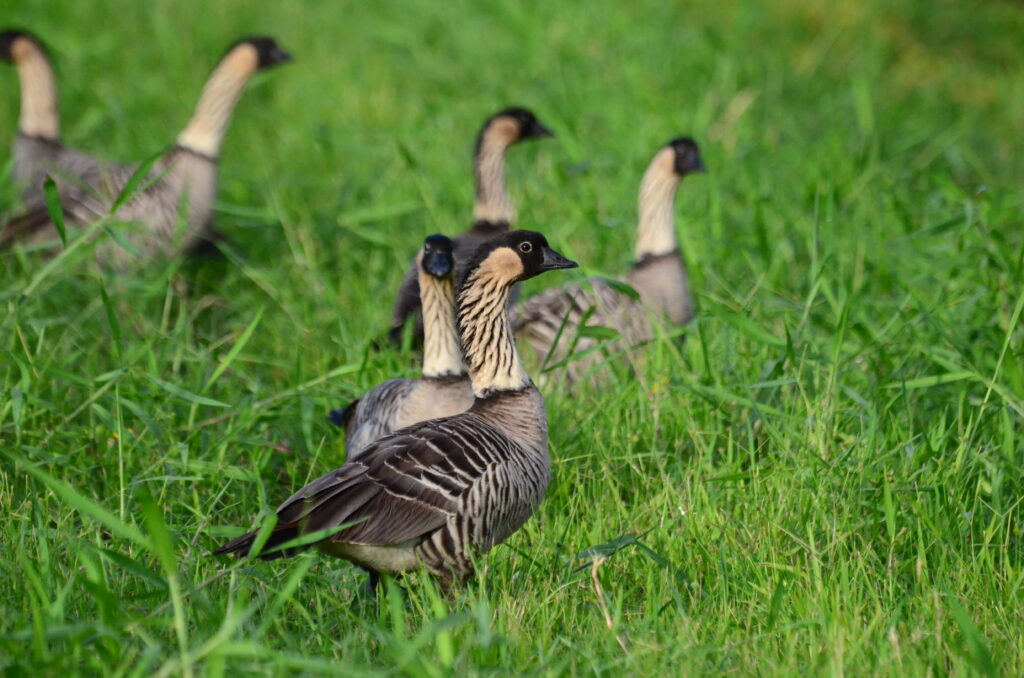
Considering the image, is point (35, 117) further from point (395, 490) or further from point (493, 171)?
point (395, 490)

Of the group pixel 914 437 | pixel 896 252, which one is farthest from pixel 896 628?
pixel 896 252

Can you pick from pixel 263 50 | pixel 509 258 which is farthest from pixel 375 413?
pixel 263 50

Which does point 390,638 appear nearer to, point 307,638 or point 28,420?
point 307,638

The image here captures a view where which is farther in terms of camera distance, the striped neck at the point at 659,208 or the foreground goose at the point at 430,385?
the striped neck at the point at 659,208

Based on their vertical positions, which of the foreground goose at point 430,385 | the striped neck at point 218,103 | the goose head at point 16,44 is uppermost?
the goose head at point 16,44

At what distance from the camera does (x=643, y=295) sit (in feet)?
21.0

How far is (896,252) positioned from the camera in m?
6.03

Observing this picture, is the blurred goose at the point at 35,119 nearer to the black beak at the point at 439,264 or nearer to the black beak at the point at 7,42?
the black beak at the point at 7,42

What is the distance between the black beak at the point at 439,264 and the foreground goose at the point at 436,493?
0.48 meters

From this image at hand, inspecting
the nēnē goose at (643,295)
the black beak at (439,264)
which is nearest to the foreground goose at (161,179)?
the nēnē goose at (643,295)

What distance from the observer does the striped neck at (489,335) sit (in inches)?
175

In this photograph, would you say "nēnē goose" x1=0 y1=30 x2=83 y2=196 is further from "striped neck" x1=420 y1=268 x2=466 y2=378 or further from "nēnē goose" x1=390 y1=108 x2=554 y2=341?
"striped neck" x1=420 y1=268 x2=466 y2=378

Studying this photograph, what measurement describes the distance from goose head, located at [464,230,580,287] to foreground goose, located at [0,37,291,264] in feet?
9.26

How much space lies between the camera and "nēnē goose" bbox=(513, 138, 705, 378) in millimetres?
6102
